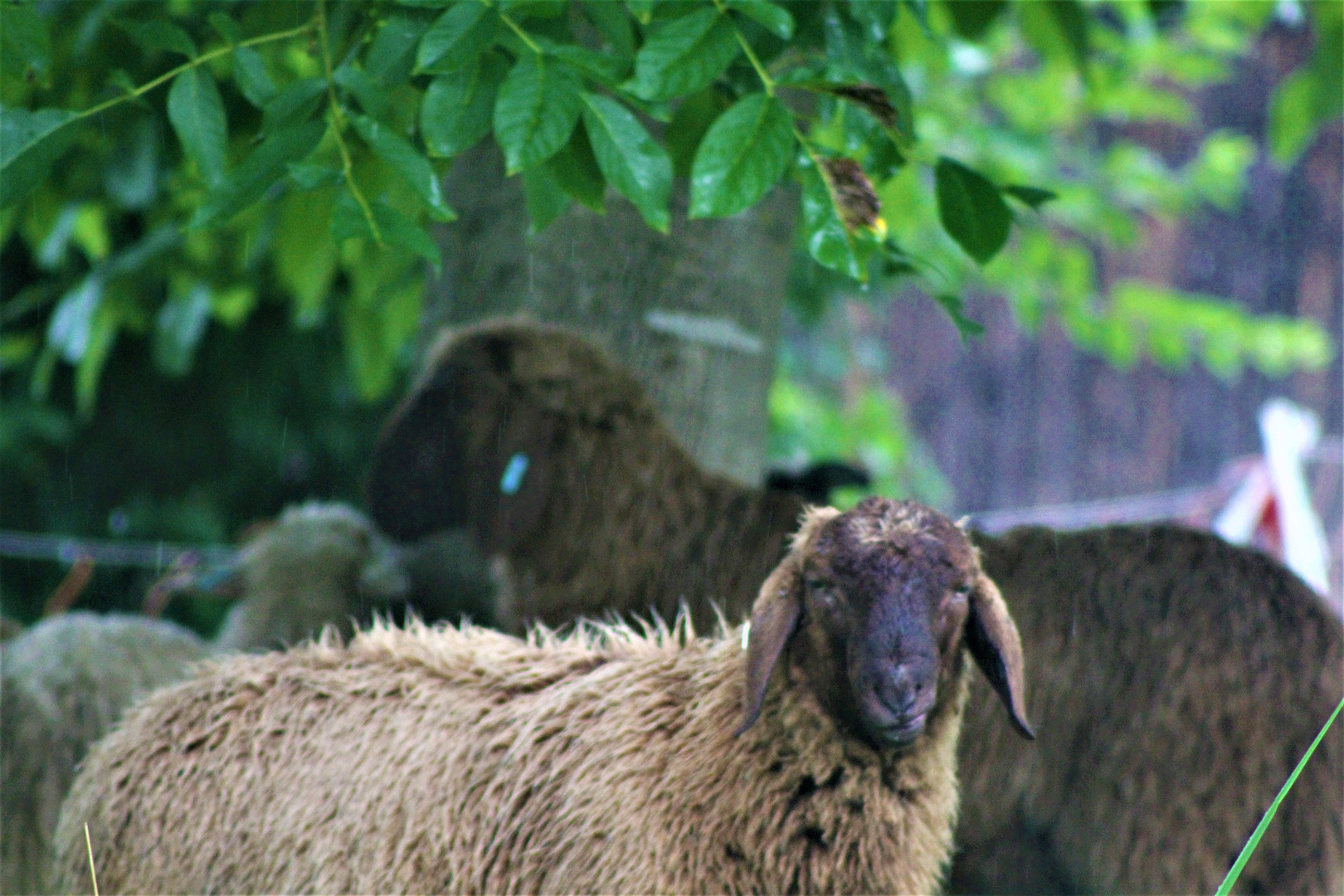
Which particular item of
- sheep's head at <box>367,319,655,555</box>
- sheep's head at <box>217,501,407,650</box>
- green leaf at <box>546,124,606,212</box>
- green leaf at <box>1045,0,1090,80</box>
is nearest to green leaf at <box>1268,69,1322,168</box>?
green leaf at <box>1045,0,1090,80</box>

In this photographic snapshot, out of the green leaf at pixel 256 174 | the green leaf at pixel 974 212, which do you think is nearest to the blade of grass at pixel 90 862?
the green leaf at pixel 256 174

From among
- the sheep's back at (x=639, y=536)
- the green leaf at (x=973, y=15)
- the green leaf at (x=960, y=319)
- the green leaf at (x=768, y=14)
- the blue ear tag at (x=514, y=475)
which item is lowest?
the sheep's back at (x=639, y=536)

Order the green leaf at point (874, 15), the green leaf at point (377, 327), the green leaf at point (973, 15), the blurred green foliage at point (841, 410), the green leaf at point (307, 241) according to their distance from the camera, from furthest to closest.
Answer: the blurred green foliage at point (841, 410) → the green leaf at point (377, 327) → the green leaf at point (973, 15) → the green leaf at point (307, 241) → the green leaf at point (874, 15)

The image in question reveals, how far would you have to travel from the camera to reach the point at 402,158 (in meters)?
2.80

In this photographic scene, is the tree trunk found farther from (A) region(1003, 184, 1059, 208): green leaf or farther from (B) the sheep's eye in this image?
(B) the sheep's eye

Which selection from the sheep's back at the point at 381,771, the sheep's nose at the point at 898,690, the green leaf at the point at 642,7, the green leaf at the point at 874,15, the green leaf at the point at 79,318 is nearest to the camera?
the sheep's nose at the point at 898,690

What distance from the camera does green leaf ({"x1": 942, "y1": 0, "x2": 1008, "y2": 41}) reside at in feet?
13.7

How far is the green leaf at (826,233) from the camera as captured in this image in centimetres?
273

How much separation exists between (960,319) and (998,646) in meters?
0.94

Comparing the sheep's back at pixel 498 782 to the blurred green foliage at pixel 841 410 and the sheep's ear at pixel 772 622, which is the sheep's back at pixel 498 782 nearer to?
the sheep's ear at pixel 772 622

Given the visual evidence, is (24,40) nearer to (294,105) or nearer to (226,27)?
(226,27)

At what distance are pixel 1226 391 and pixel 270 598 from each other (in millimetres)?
9941

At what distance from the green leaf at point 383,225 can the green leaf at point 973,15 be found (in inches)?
84.8

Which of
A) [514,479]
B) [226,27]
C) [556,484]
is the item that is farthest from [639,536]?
[226,27]
